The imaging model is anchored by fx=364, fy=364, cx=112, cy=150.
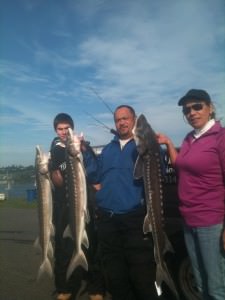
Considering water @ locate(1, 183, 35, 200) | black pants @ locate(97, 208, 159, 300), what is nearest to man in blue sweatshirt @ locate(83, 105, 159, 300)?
black pants @ locate(97, 208, 159, 300)

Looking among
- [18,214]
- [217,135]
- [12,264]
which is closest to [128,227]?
[217,135]

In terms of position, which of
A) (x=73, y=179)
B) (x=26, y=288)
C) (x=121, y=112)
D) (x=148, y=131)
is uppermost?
(x=121, y=112)

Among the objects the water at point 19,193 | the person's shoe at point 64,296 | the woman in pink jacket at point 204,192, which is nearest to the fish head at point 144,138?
the woman in pink jacket at point 204,192

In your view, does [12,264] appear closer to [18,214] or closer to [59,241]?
[59,241]

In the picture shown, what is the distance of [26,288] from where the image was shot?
6594mm

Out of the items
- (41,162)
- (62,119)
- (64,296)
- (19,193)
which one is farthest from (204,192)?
(19,193)

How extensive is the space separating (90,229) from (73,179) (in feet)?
4.64

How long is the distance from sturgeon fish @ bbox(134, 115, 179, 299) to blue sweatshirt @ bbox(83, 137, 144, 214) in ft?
0.83

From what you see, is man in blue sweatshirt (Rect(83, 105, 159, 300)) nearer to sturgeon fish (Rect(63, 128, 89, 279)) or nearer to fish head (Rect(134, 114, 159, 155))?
sturgeon fish (Rect(63, 128, 89, 279))

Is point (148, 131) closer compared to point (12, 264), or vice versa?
point (148, 131)

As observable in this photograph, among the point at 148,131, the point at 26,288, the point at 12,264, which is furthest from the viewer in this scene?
the point at 12,264

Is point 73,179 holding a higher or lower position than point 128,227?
higher

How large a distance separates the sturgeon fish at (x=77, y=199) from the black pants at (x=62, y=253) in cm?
86

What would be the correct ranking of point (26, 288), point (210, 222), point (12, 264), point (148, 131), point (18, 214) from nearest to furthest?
point (210, 222)
point (148, 131)
point (26, 288)
point (12, 264)
point (18, 214)
